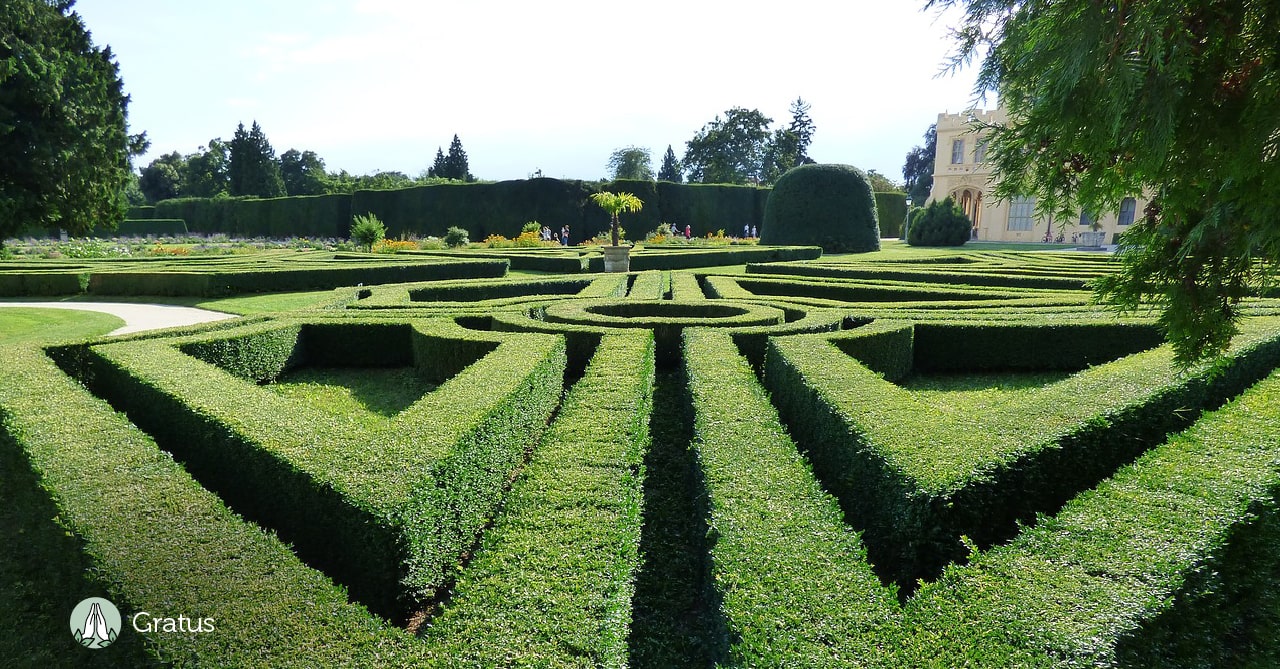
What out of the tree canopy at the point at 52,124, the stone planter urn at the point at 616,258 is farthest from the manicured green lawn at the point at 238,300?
the stone planter urn at the point at 616,258

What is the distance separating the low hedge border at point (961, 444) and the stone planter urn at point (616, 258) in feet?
42.1

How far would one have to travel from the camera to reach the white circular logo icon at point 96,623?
2803 mm

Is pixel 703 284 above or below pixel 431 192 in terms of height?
below

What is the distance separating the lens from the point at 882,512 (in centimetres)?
368

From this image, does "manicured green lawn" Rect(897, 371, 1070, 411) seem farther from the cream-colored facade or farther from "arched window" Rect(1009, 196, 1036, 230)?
"arched window" Rect(1009, 196, 1036, 230)

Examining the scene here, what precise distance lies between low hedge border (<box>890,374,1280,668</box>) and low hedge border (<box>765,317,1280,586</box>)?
0.34 meters

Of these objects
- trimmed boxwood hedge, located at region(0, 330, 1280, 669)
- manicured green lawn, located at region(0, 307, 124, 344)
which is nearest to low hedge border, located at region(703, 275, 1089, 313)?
trimmed boxwood hedge, located at region(0, 330, 1280, 669)

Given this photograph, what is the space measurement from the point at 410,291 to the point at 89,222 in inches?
625

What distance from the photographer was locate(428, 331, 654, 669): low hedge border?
2.48m

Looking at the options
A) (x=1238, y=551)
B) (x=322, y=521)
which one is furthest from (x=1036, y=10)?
(x=322, y=521)

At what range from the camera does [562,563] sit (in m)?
3.00

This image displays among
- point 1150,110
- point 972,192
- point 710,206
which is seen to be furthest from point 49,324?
point 972,192

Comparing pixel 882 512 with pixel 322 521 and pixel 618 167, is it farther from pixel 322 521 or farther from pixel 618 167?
pixel 618 167

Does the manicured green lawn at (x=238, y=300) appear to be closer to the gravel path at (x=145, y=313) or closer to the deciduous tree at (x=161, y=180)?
the gravel path at (x=145, y=313)
